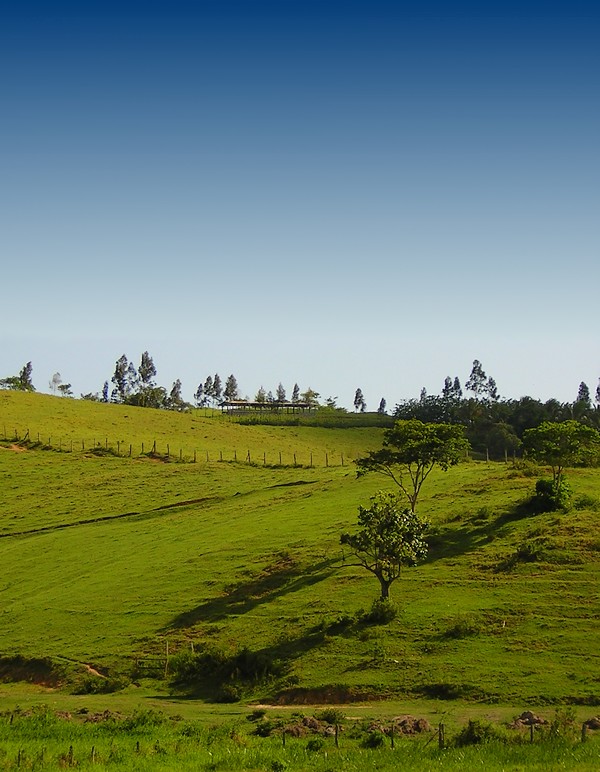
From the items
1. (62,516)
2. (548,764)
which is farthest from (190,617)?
(62,516)

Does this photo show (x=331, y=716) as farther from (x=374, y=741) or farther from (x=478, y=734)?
(x=478, y=734)

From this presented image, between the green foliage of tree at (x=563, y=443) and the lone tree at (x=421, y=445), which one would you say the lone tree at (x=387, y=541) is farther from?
the green foliage of tree at (x=563, y=443)

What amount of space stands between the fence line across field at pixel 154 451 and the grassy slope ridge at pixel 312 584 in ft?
74.4

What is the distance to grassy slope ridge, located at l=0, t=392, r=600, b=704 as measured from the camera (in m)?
39.2

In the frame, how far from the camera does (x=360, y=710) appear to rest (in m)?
35.3

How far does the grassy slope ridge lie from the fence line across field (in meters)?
22.7

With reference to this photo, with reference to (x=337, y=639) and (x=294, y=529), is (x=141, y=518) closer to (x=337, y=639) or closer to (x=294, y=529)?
(x=294, y=529)

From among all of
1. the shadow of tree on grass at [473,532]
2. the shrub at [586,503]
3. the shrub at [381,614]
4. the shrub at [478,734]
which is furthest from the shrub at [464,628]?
the shrub at [586,503]

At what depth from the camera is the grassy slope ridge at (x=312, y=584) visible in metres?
39.2

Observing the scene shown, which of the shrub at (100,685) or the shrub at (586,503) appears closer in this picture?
the shrub at (100,685)

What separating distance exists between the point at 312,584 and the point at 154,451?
68.5 metres

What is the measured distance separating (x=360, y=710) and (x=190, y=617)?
16.4 meters

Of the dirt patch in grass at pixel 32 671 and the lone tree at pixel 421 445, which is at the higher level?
the lone tree at pixel 421 445

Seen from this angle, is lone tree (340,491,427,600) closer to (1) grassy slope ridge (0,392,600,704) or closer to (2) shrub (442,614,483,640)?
(1) grassy slope ridge (0,392,600,704)
